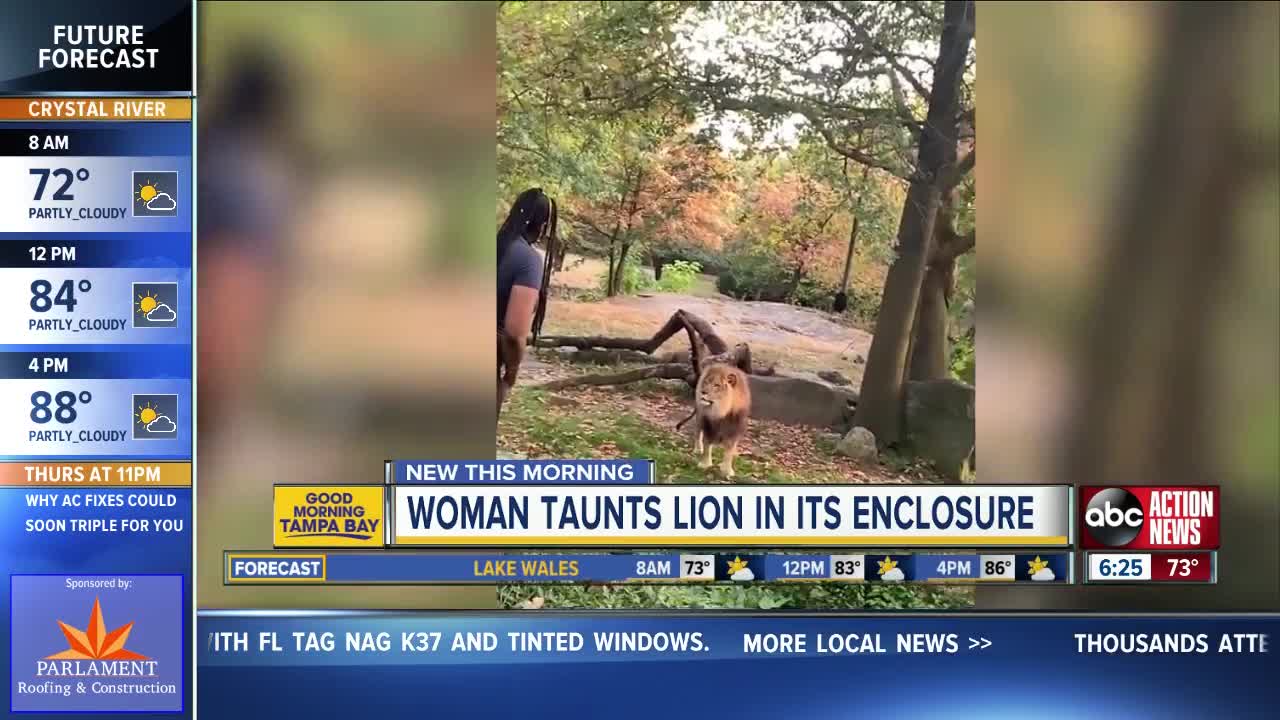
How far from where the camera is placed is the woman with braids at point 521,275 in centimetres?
297

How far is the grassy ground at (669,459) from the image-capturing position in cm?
296

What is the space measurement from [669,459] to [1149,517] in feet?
5.78

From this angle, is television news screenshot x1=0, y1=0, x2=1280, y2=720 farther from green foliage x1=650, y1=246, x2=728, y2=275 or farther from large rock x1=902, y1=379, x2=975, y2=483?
green foliage x1=650, y1=246, x2=728, y2=275

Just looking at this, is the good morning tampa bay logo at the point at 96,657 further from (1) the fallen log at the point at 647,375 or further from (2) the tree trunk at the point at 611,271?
(2) the tree trunk at the point at 611,271

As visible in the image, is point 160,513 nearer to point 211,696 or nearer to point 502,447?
point 211,696

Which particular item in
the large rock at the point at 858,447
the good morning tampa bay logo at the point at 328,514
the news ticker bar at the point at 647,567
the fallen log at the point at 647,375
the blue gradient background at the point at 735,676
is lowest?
the blue gradient background at the point at 735,676

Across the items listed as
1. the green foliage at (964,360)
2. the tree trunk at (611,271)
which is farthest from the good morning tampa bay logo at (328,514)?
the green foliage at (964,360)

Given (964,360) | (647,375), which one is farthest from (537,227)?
(964,360)

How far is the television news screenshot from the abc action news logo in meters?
0.01

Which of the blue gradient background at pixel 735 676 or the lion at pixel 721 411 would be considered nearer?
the blue gradient background at pixel 735 676

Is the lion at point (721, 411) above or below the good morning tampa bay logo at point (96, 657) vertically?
above

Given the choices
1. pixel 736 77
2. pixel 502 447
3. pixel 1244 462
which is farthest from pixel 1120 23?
pixel 502 447

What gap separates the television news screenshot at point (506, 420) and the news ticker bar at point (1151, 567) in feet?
0.06

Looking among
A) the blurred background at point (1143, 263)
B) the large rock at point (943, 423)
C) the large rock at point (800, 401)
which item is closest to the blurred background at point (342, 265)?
the large rock at point (800, 401)
